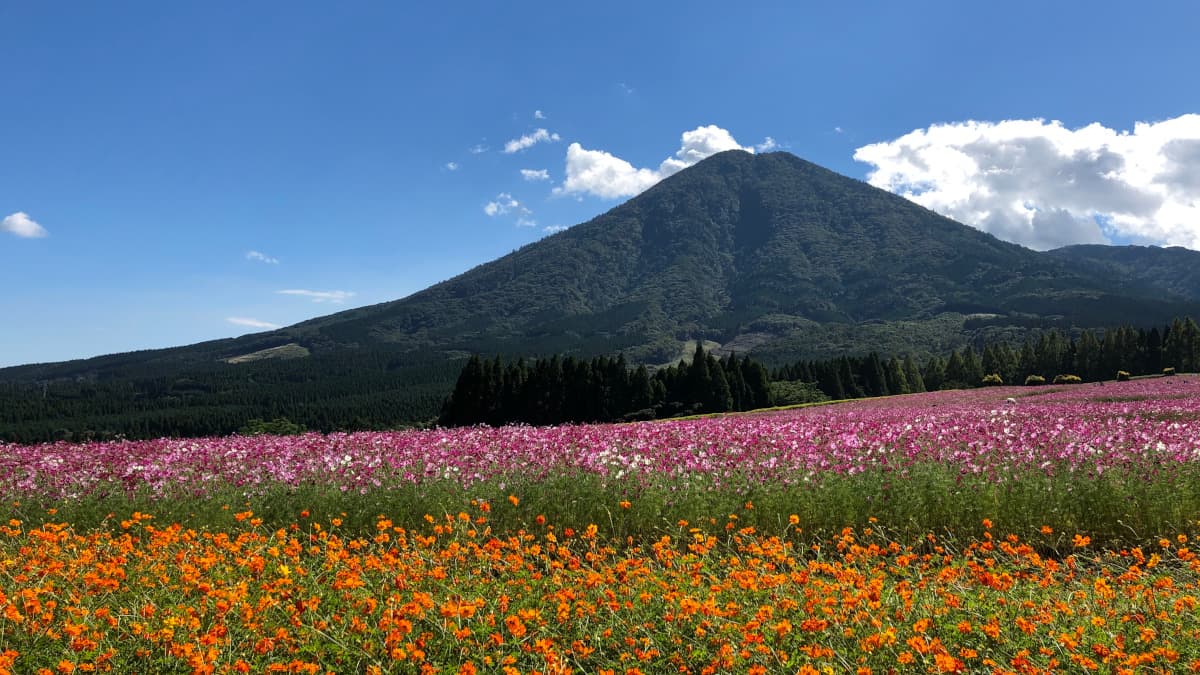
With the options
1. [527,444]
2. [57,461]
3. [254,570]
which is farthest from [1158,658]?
[57,461]

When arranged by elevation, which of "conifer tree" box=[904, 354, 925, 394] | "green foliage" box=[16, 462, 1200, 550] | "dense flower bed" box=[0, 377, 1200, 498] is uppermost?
"dense flower bed" box=[0, 377, 1200, 498]

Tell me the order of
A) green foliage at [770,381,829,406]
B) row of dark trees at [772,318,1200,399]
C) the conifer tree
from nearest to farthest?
green foliage at [770,381,829,406] → row of dark trees at [772,318,1200,399] → the conifer tree

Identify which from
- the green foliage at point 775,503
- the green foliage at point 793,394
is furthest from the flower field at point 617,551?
the green foliage at point 793,394

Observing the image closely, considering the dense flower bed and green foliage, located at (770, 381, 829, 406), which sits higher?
the dense flower bed

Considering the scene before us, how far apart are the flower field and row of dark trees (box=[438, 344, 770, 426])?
46.3 m

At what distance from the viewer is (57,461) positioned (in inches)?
438

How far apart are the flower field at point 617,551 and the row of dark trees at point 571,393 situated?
46343 mm

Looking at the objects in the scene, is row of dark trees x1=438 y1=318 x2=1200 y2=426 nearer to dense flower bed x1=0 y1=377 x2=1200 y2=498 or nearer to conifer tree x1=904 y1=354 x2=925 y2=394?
conifer tree x1=904 y1=354 x2=925 y2=394

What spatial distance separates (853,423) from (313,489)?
395 inches

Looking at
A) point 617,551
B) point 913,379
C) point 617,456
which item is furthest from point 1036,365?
point 617,551

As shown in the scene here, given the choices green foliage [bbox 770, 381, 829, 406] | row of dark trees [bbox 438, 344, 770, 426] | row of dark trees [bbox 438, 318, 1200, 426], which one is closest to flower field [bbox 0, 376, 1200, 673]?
row of dark trees [bbox 438, 344, 770, 426]

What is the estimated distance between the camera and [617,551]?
25.9ft

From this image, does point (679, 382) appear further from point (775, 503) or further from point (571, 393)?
point (775, 503)

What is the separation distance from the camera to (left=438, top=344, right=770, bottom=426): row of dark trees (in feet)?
197
